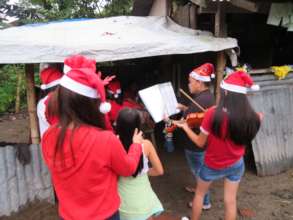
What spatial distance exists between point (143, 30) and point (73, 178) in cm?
381

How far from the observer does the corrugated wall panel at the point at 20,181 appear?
4.08 m

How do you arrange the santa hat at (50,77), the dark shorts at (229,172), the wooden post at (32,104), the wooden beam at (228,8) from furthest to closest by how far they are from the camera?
the wooden beam at (228,8) → the wooden post at (32,104) → the santa hat at (50,77) → the dark shorts at (229,172)

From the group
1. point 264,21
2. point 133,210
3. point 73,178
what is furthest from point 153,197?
point 264,21

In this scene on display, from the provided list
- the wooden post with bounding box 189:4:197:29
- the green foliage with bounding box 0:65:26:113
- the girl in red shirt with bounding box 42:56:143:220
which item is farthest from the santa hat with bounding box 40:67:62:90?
the green foliage with bounding box 0:65:26:113

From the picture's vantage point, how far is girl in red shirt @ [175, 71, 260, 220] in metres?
2.95

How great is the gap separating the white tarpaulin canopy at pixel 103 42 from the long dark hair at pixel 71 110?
201 centimetres

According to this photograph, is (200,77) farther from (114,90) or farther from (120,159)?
(114,90)

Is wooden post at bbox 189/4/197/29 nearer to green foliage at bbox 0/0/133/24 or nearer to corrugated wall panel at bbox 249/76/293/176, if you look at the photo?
corrugated wall panel at bbox 249/76/293/176

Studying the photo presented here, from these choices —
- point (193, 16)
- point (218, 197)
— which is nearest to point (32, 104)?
point (218, 197)

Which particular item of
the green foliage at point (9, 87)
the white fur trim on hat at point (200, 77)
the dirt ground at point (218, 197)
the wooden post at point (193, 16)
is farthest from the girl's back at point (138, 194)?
the green foliage at point (9, 87)

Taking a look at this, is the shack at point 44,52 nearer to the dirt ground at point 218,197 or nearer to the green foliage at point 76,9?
the dirt ground at point 218,197

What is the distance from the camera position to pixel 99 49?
13.3 ft

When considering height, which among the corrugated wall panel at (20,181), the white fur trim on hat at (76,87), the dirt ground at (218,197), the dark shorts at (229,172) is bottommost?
the dirt ground at (218,197)

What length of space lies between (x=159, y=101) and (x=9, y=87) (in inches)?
331
